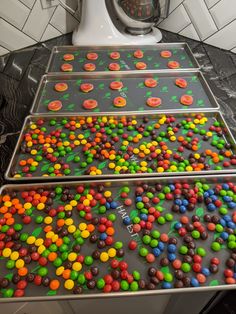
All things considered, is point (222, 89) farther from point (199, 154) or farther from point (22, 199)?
point (22, 199)

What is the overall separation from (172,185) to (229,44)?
0.66 m

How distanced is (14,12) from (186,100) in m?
0.65

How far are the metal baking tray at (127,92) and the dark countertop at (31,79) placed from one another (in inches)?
1.5

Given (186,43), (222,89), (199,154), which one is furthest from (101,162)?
(186,43)

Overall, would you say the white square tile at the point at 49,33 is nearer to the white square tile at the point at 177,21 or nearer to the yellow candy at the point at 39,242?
the white square tile at the point at 177,21

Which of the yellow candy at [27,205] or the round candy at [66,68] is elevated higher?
the round candy at [66,68]

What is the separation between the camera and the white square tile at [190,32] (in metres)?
1.03

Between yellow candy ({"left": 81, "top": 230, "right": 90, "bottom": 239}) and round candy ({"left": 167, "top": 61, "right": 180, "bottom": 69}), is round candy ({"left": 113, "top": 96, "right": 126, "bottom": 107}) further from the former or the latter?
yellow candy ({"left": 81, "top": 230, "right": 90, "bottom": 239})

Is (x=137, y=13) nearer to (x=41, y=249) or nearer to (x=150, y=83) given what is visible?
(x=150, y=83)

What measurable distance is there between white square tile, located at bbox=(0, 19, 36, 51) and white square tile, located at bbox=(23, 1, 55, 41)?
2cm

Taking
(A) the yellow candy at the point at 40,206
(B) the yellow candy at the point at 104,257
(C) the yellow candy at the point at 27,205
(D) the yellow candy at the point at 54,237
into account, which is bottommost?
(B) the yellow candy at the point at 104,257

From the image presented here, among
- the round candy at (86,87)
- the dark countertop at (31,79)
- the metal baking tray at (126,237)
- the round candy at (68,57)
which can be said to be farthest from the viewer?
the round candy at (68,57)

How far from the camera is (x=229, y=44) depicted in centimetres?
97

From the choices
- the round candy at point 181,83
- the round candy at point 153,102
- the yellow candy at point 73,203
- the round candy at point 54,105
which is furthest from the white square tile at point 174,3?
the yellow candy at point 73,203
